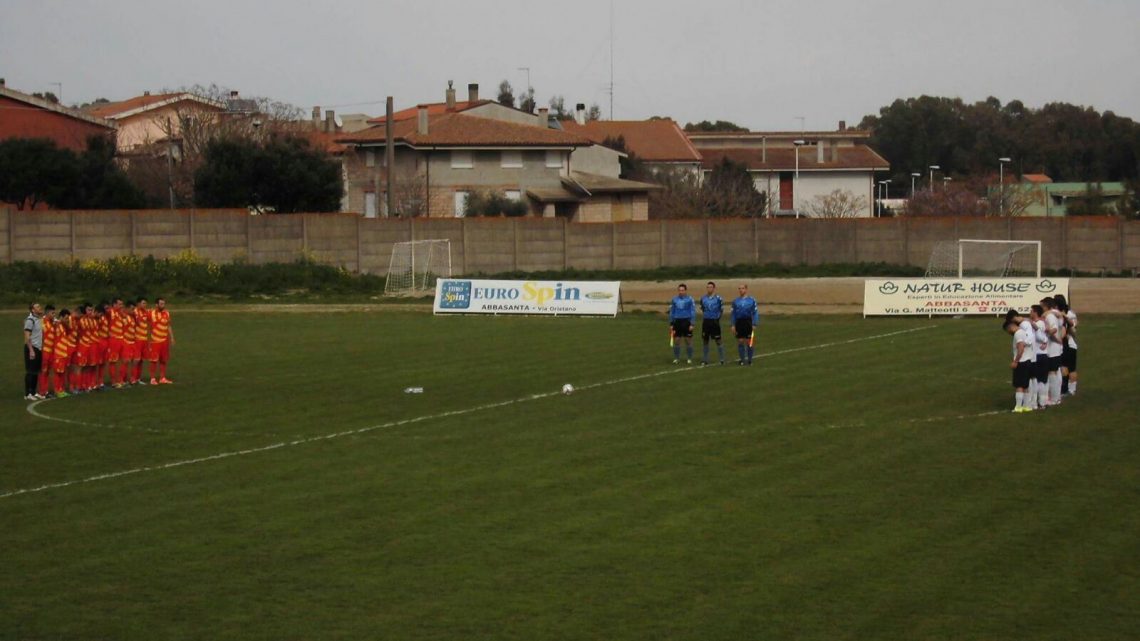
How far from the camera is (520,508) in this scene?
653 inches

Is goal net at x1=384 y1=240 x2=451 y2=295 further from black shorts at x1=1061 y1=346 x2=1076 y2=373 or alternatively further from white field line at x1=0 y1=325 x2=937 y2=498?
black shorts at x1=1061 y1=346 x2=1076 y2=373

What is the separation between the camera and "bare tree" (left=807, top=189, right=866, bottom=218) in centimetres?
9721

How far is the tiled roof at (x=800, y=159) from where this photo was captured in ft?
336

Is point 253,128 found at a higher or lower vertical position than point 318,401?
higher

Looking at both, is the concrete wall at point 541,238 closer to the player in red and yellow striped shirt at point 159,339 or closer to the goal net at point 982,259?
the goal net at point 982,259

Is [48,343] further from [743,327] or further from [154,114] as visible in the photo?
[154,114]

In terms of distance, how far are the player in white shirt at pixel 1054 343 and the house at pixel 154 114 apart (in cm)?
7117

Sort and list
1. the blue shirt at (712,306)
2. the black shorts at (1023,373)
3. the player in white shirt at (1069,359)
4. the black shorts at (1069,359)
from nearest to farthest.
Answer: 1. the black shorts at (1023,373)
2. the player in white shirt at (1069,359)
3. the black shorts at (1069,359)
4. the blue shirt at (712,306)

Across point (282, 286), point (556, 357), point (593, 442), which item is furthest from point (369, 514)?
point (282, 286)

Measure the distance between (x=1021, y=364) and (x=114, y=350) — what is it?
56.6ft

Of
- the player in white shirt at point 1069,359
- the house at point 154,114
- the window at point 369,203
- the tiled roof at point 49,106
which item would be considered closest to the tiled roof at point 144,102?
the house at point 154,114

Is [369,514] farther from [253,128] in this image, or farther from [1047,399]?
[253,128]

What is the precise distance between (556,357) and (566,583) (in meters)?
20.2

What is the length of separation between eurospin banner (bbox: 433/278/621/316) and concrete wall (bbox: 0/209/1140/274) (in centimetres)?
1183
